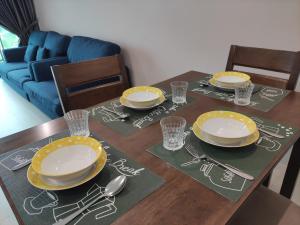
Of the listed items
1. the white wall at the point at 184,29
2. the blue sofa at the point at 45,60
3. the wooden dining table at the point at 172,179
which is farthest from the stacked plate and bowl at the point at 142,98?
the blue sofa at the point at 45,60

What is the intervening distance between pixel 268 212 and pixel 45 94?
2.41 m

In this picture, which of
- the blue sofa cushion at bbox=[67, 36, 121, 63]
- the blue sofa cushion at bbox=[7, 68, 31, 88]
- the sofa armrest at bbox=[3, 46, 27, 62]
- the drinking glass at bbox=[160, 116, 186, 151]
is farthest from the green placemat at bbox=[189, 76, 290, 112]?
the sofa armrest at bbox=[3, 46, 27, 62]

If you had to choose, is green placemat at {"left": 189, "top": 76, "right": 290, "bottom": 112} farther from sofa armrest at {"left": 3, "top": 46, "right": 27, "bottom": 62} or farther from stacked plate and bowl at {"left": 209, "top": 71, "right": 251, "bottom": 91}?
sofa armrest at {"left": 3, "top": 46, "right": 27, "bottom": 62}

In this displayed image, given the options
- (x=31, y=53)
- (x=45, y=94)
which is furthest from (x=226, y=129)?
(x=31, y=53)

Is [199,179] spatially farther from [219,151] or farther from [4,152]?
[4,152]

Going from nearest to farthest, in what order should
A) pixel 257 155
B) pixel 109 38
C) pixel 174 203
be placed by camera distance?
pixel 174 203, pixel 257 155, pixel 109 38

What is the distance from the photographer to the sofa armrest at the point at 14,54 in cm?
421

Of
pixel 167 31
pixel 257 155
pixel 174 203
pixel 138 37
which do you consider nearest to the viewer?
pixel 174 203

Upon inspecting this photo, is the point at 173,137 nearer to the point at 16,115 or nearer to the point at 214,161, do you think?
the point at 214,161

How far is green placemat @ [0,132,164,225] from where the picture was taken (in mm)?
543

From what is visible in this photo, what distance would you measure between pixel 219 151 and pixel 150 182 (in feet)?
0.83

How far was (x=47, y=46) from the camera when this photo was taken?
375 centimetres

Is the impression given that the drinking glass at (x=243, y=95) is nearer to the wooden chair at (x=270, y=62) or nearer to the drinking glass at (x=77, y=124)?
the wooden chair at (x=270, y=62)

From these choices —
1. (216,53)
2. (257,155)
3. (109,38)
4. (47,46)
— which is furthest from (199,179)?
(47,46)
